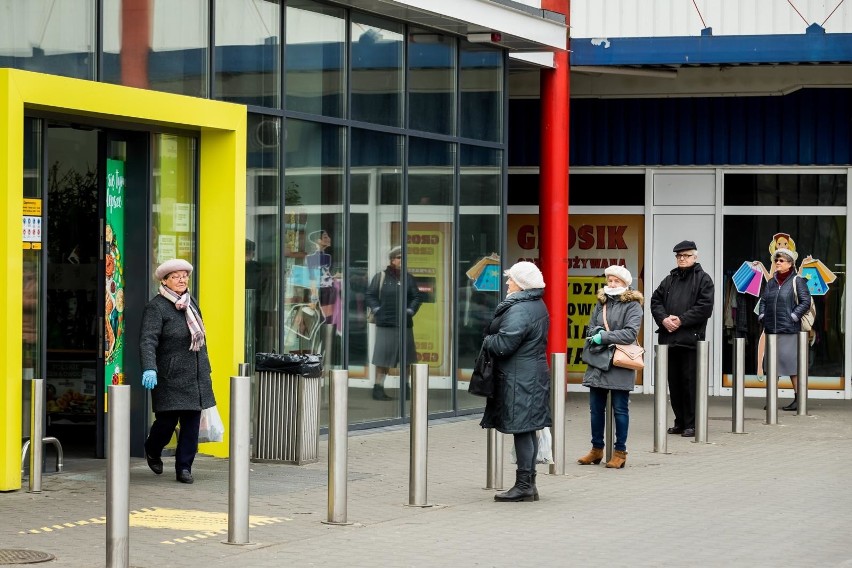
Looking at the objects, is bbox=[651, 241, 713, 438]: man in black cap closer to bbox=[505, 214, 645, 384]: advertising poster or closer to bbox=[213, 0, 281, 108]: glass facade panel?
bbox=[213, 0, 281, 108]: glass facade panel

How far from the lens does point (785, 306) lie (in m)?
18.4

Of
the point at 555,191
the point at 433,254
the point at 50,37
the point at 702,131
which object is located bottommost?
the point at 433,254

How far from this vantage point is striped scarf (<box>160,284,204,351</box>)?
37.6ft

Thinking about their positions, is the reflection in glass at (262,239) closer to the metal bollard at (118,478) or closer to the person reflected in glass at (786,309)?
the metal bollard at (118,478)

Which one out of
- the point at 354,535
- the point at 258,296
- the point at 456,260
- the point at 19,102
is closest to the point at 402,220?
the point at 456,260

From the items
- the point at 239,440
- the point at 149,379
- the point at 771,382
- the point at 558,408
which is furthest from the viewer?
the point at 771,382

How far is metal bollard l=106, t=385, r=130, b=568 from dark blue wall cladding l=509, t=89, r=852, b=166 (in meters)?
14.0

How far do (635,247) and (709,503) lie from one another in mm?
10440

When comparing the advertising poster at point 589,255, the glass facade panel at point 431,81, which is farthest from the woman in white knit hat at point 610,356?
the advertising poster at point 589,255

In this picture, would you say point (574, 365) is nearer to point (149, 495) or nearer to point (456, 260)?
point (456, 260)

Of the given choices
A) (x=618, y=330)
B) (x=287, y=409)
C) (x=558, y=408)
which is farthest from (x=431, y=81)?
(x=558, y=408)

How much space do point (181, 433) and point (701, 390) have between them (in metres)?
5.54

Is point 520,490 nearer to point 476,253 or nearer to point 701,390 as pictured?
point 701,390

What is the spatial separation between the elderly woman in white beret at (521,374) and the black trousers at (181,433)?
7.56ft
